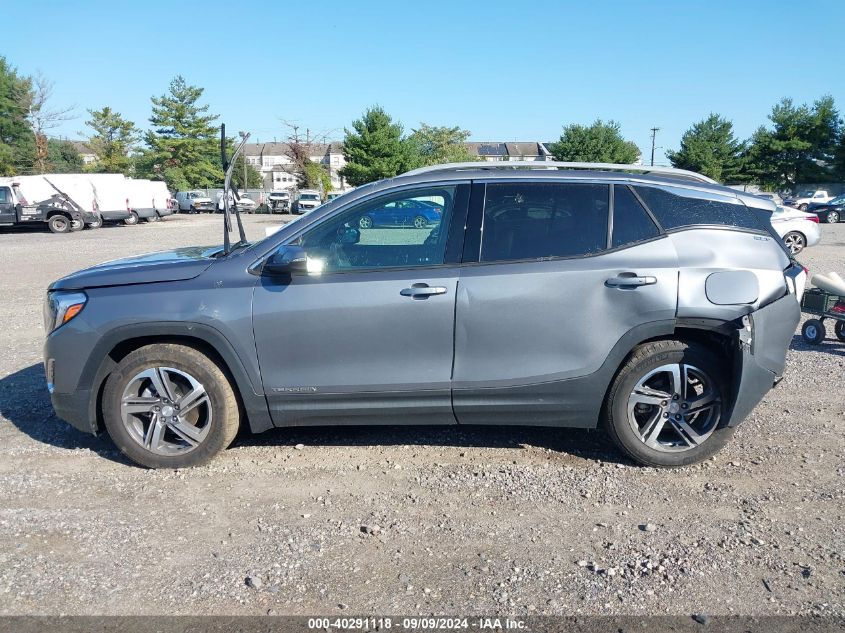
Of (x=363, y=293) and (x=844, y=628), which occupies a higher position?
(x=363, y=293)

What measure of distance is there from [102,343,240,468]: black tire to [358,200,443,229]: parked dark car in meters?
1.32

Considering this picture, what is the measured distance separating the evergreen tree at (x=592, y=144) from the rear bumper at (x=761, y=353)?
66255 millimetres

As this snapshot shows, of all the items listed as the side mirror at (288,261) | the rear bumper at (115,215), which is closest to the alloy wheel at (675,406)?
the side mirror at (288,261)

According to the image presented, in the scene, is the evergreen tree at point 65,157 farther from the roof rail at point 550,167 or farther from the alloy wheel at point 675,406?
the alloy wheel at point 675,406

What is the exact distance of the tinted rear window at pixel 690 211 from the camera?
14.5 ft

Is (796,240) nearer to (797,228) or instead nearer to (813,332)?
(797,228)

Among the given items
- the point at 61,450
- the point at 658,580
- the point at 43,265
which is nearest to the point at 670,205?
the point at 658,580

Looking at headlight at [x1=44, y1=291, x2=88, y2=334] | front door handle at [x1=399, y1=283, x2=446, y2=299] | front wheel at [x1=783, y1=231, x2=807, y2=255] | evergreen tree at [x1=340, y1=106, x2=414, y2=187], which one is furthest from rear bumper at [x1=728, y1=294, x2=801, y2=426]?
evergreen tree at [x1=340, y1=106, x2=414, y2=187]

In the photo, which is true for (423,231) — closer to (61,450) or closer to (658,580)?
(658,580)

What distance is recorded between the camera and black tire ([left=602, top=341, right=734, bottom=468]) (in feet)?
14.3

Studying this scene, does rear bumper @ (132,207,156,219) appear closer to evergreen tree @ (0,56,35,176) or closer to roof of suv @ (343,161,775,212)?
evergreen tree @ (0,56,35,176)

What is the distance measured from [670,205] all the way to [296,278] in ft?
7.81

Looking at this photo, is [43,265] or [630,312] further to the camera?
[43,265]

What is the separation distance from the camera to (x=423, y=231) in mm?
4469
